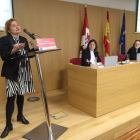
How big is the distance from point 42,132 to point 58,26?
2.55 meters

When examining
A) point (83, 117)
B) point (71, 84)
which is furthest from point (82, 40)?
point (83, 117)

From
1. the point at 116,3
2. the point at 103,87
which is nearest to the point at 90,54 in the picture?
the point at 103,87

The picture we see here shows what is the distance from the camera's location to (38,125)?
213 centimetres

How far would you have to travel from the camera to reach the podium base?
72.3 inches

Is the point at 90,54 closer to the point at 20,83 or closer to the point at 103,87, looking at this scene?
the point at 103,87

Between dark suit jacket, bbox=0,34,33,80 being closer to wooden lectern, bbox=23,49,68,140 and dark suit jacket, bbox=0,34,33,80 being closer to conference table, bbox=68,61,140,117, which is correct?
wooden lectern, bbox=23,49,68,140

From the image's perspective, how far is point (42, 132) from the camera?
1929 millimetres

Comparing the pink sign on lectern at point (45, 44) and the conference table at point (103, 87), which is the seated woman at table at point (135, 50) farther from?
the pink sign on lectern at point (45, 44)

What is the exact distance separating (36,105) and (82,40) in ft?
6.71

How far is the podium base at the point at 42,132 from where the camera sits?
1.84m

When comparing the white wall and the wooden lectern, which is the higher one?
the white wall

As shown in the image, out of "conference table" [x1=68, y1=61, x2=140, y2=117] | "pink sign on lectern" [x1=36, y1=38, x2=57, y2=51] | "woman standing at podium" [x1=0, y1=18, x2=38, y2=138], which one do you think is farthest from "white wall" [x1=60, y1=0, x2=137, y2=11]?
"pink sign on lectern" [x1=36, y1=38, x2=57, y2=51]

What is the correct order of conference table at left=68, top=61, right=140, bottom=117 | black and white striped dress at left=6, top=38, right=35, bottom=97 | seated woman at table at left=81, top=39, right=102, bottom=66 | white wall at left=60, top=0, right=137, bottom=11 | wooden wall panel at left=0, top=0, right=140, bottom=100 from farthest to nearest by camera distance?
white wall at left=60, top=0, right=137, bottom=11 < wooden wall panel at left=0, top=0, right=140, bottom=100 < seated woman at table at left=81, top=39, right=102, bottom=66 < conference table at left=68, top=61, right=140, bottom=117 < black and white striped dress at left=6, top=38, right=35, bottom=97

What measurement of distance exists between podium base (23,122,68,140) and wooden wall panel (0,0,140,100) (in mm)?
1559
